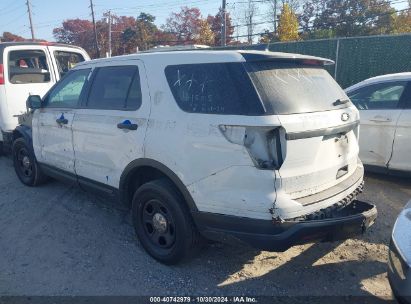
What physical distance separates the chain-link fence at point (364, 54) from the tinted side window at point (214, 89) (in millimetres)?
9572

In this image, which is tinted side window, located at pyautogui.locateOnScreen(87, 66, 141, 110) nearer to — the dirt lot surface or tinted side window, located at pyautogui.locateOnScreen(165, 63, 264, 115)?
tinted side window, located at pyautogui.locateOnScreen(165, 63, 264, 115)

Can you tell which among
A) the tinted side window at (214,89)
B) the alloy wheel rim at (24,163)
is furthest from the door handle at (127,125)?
the alloy wheel rim at (24,163)

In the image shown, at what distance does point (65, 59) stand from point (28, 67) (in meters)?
0.95

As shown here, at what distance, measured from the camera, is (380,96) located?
5379mm

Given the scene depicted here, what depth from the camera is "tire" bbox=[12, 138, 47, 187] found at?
5238 mm

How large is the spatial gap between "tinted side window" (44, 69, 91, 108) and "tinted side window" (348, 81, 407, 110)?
397 cm

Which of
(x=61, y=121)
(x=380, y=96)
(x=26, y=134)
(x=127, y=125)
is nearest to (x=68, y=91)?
(x=61, y=121)

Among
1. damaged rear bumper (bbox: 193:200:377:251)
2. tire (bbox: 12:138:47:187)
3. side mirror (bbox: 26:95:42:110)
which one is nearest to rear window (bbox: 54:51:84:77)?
tire (bbox: 12:138:47:187)

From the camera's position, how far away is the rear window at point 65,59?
7.54m

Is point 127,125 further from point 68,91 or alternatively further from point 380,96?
point 380,96

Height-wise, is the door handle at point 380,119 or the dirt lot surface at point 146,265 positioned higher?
the door handle at point 380,119

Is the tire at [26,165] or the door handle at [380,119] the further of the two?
the tire at [26,165]

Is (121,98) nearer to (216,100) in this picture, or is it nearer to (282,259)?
(216,100)

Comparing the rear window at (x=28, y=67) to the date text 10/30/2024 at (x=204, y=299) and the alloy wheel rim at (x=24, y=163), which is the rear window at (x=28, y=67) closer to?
the alloy wheel rim at (x=24, y=163)
